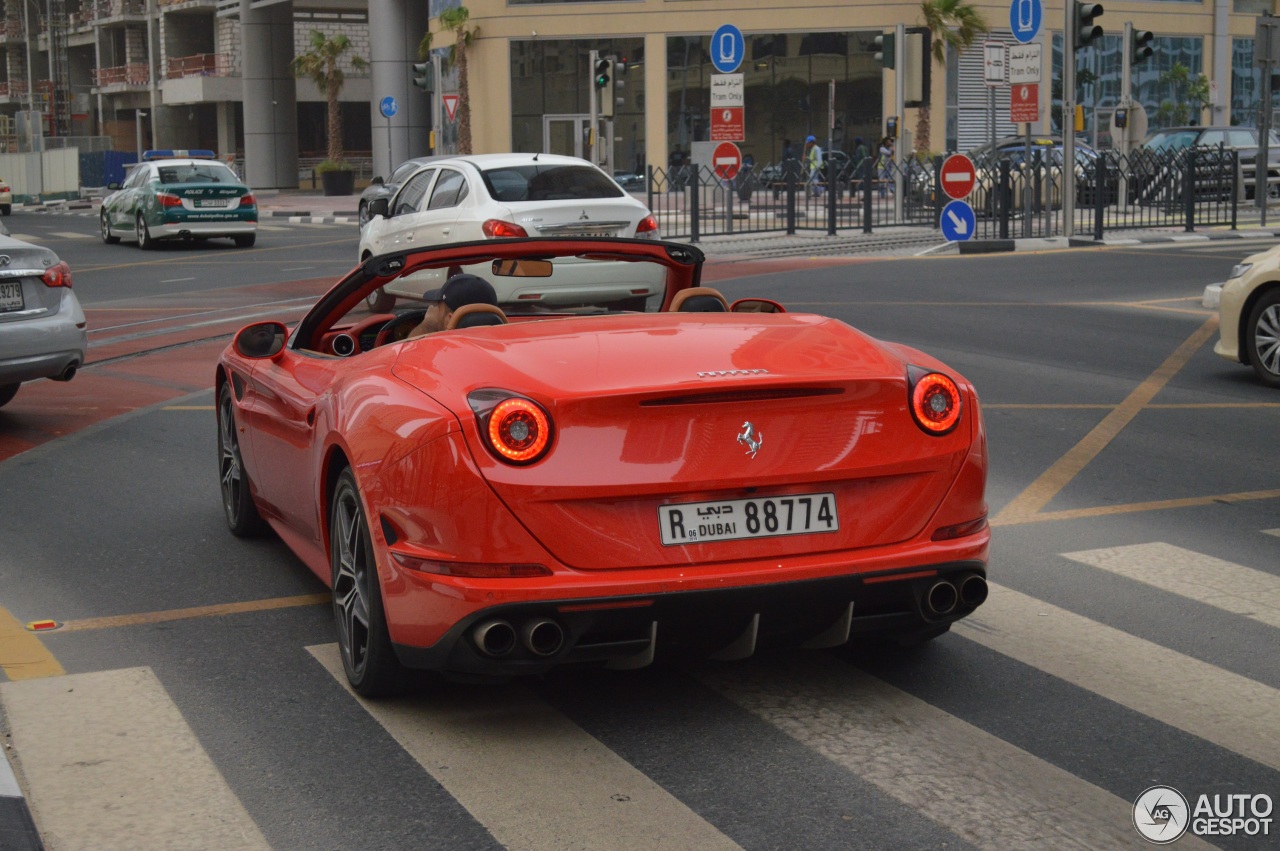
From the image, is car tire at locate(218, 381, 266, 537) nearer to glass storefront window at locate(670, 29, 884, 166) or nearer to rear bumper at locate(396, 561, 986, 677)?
rear bumper at locate(396, 561, 986, 677)

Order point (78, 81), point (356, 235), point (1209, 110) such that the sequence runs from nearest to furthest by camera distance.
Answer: point (356, 235)
point (1209, 110)
point (78, 81)

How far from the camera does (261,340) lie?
20.6ft

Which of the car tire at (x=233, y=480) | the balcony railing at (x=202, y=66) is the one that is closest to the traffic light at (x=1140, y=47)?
the car tire at (x=233, y=480)

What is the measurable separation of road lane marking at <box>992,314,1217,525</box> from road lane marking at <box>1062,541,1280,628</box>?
694mm

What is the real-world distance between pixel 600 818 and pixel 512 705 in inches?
36.7

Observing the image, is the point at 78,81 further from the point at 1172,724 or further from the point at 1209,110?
the point at 1172,724

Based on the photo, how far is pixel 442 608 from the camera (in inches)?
169

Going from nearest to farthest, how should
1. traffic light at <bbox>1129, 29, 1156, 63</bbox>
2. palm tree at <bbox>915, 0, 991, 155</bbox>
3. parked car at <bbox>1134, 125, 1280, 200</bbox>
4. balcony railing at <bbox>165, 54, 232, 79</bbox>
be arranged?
traffic light at <bbox>1129, 29, 1156, 63</bbox>
parked car at <bbox>1134, 125, 1280, 200</bbox>
palm tree at <bbox>915, 0, 991, 155</bbox>
balcony railing at <bbox>165, 54, 232, 79</bbox>

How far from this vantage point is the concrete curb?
3.71 m

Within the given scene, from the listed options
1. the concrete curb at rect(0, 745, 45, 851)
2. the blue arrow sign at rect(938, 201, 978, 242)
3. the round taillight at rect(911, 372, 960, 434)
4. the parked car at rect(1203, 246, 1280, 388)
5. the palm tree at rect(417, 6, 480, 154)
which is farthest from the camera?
the palm tree at rect(417, 6, 480, 154)

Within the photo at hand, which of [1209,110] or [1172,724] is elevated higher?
[1209,110]

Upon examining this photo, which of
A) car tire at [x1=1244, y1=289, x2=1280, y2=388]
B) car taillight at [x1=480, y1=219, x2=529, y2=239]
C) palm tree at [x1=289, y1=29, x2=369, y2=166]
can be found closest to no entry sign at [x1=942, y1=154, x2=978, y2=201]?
car taillight at [x1=480, y1=219, x2=529, y2=239]

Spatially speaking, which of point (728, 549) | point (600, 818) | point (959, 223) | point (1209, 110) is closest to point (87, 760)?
point (600, 818)

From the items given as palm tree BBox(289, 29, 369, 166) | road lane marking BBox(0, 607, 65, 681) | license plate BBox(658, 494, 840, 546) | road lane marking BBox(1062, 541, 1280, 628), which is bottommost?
road lane marking BBox(0, 607, 65, 681)
